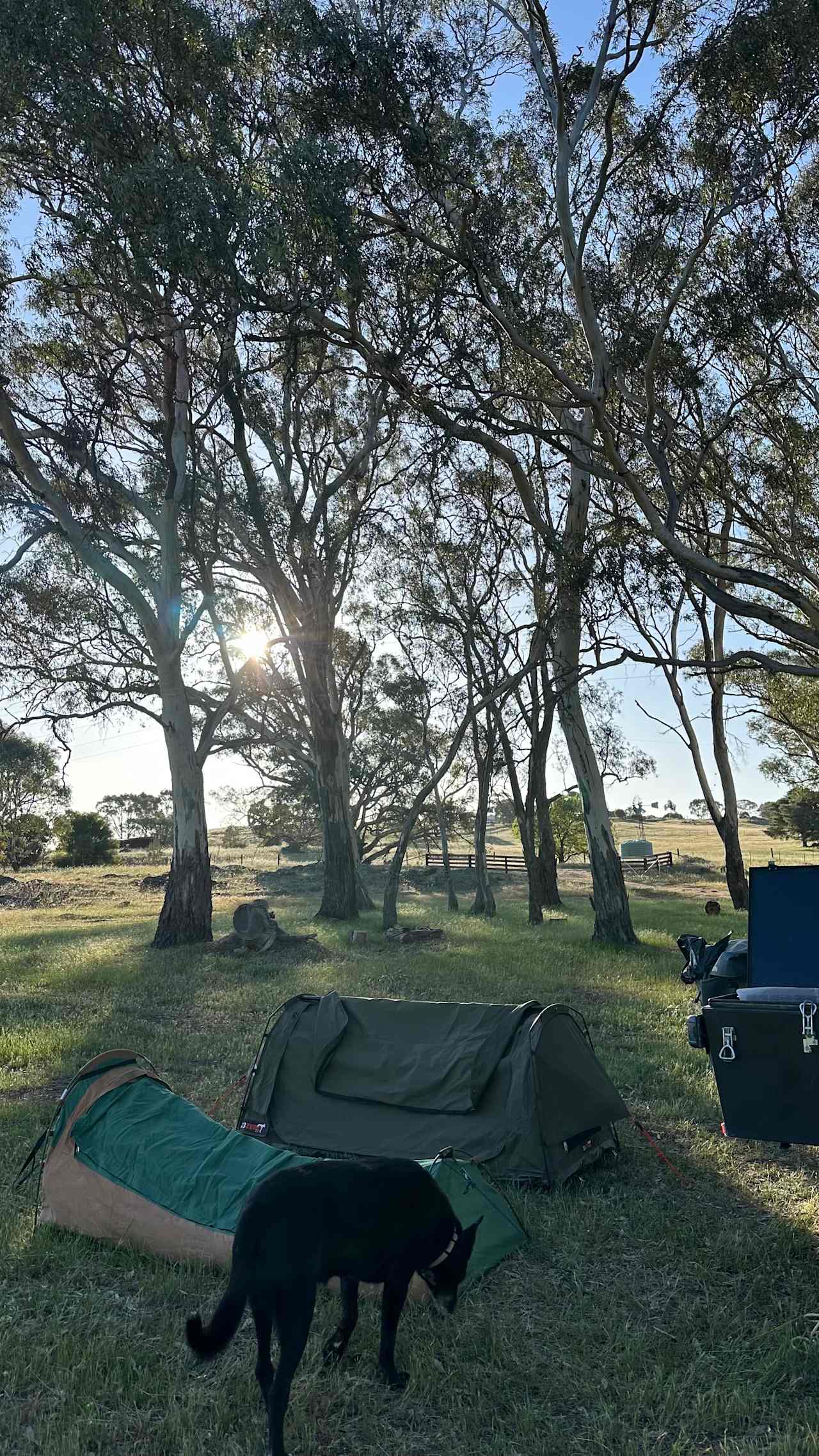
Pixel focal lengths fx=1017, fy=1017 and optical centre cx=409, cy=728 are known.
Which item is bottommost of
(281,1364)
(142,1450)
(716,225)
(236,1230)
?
(142,1450)

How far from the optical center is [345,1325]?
422cm

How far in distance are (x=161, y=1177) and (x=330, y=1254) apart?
78.6 inches

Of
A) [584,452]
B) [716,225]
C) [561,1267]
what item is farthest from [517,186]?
[561,1267]

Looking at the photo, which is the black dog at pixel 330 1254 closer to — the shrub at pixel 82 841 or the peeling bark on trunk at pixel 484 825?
the peeling bark on trunk at pixel 484 825

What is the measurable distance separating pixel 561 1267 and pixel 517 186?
14.4m

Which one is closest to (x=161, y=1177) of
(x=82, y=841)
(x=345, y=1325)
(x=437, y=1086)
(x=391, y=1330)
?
(x=345, y=1325)

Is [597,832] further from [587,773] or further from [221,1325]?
[221,1325]

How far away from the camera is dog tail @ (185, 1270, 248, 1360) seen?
11.4 ft

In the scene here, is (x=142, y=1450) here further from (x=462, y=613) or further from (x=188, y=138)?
(x=462, y=613)

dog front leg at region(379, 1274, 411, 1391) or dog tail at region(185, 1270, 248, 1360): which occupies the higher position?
dog tail at region(185, 1270, 248, 1360)

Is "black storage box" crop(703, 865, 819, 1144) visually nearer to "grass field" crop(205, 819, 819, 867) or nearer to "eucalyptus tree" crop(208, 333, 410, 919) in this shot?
"eucalyptus tree" crop(208, 333, 410, 919)

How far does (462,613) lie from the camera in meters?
25.8

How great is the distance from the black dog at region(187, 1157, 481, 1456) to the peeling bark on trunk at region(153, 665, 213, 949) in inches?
585

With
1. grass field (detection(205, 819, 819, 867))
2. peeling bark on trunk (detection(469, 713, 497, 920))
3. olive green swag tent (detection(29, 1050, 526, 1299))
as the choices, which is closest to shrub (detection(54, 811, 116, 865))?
grass field (detection(205, 819, 819, 867))
